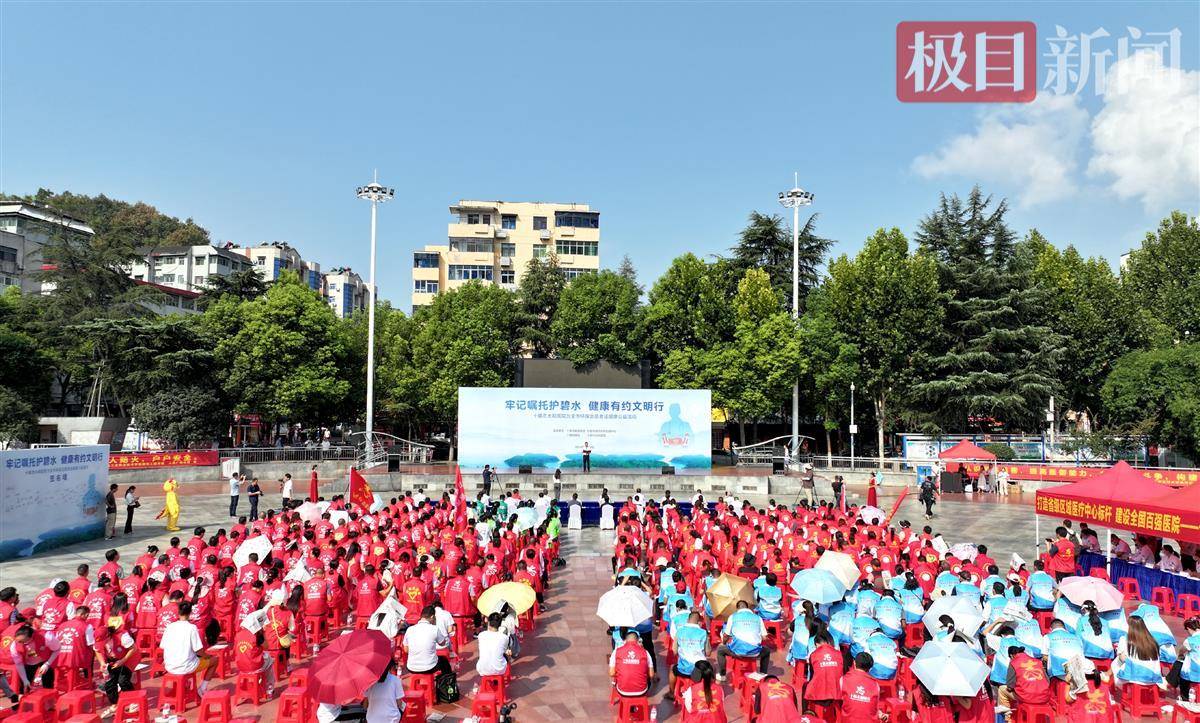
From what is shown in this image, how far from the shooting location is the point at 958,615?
25.6 ft

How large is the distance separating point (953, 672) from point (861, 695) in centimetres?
80

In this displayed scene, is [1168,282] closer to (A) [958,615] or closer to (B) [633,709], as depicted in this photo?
(A) [958,615]

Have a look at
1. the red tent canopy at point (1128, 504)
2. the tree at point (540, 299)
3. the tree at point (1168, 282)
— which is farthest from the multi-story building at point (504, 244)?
the red tent canopy at point (1128, 504)

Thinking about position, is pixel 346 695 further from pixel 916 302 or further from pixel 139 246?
pixel 139 246

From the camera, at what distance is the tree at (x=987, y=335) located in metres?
33.4

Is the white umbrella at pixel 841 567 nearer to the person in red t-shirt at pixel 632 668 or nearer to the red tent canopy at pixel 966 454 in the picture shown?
the person in red t-shirt at pixel 632 668

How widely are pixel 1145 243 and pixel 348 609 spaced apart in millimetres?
45221

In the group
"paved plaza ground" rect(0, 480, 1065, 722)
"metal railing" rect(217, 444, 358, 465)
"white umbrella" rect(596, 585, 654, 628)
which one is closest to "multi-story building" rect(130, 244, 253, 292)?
"metal railing" rect(217, 444, 358, 465)

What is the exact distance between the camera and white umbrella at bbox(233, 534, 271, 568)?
11.3 m

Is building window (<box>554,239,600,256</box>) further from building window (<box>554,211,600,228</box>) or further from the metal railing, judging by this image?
the metal railing

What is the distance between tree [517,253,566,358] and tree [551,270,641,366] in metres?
2.07

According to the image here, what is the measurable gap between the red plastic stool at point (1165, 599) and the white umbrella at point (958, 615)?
23.3ft

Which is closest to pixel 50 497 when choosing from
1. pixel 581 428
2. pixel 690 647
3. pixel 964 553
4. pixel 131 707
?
pixel 131 707

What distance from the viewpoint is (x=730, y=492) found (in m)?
27.1
